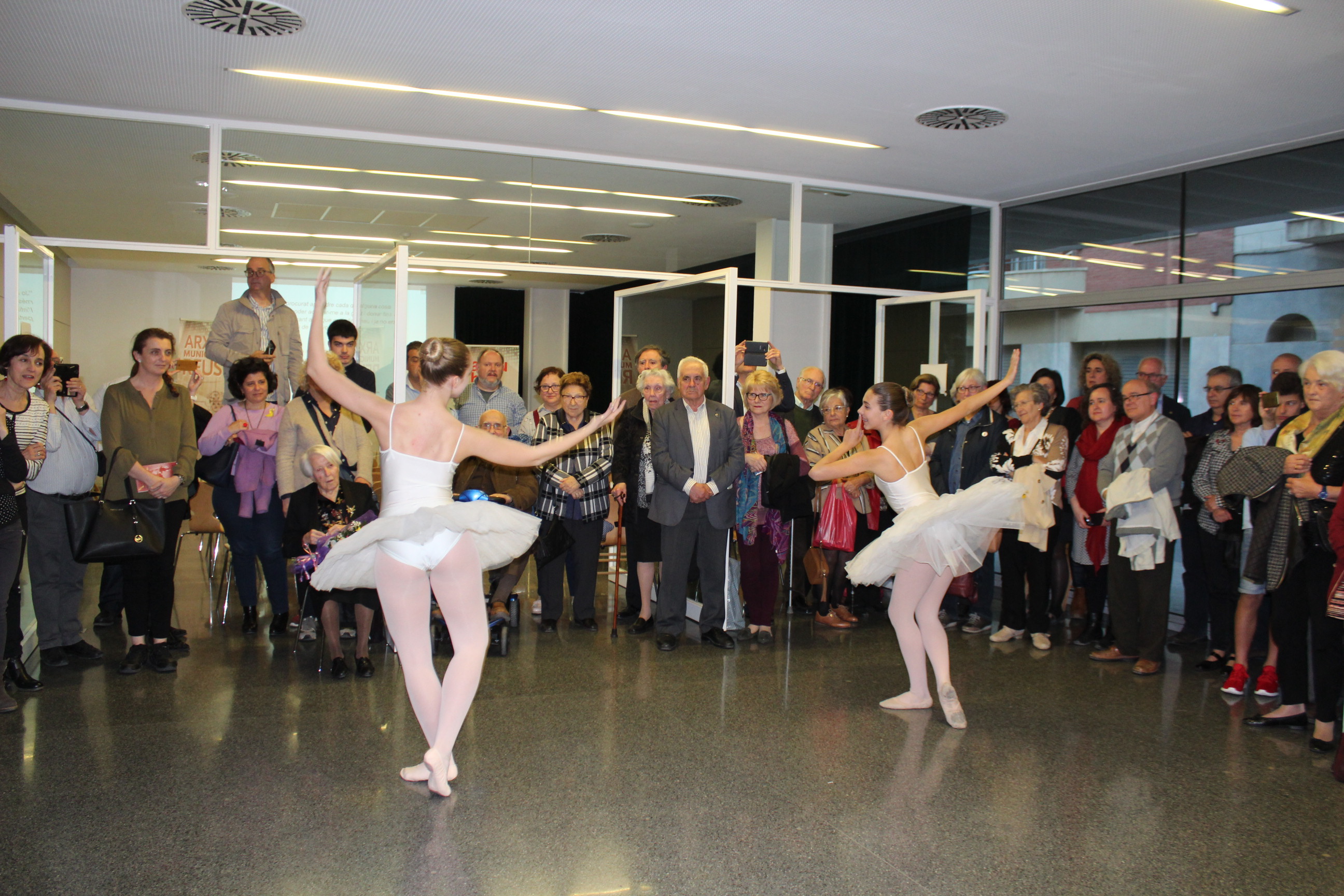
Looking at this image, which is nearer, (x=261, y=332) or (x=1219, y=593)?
(x=1219, y=593)

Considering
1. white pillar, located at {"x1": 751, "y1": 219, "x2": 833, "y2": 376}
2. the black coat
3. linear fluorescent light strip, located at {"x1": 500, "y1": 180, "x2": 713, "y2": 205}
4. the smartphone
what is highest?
linear fluorescent light strip, located at {"x1": 500, "y1": 180, "x2": 713, "y2": 205}

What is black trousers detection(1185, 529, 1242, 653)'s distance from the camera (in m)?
5.57

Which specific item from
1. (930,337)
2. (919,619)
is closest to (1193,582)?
(919,619)

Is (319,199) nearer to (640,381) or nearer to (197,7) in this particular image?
(197,7)

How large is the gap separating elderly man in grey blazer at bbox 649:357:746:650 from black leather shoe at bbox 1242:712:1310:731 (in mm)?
2691

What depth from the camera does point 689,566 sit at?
5832 millimetres

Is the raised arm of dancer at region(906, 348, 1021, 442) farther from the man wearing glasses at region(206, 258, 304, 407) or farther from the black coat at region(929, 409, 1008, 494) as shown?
the man wearing glasses at region(206, 258, 304, 407)

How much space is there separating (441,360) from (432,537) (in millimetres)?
638

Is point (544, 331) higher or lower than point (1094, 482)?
higher

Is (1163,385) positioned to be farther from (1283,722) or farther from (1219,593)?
(1283,722)

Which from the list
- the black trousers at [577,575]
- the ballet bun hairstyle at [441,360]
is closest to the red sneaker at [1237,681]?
the black trousers at [577,575]

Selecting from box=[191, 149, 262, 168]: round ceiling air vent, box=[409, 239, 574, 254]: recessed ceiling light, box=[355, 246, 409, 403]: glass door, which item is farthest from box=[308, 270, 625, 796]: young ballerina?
box=[409, 239, 574, 254]: recessed ceiling light

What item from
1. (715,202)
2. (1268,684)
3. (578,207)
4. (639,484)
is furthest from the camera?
(715,202)

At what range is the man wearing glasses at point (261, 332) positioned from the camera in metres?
5.93
